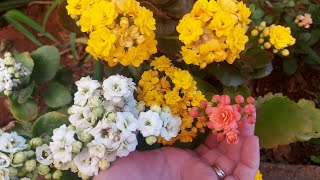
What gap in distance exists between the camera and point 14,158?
1069mm

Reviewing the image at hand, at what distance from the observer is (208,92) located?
4.72ft

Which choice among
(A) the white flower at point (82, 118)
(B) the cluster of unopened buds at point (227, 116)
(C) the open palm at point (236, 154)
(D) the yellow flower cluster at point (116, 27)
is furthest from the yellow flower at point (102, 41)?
(C) the open palm at point (236, 154)

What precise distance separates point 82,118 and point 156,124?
0.50 feet

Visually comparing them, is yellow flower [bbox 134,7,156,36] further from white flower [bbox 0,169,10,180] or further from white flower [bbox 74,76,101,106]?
white flower [bbox 0,169,10,180]

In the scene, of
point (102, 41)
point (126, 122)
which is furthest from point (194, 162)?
point (102, 41)

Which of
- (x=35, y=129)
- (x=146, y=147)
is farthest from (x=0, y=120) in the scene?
(x=146, y=147)

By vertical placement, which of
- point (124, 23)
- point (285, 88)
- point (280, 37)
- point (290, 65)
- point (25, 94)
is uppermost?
point (124, 23)

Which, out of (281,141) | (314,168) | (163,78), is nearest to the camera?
(163,78)

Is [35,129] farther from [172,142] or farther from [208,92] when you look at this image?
[208,92]

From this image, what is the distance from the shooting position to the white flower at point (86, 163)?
1.07 meters

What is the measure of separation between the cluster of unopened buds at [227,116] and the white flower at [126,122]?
0.58ft

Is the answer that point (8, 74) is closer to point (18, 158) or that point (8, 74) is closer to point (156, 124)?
point (18, 158)

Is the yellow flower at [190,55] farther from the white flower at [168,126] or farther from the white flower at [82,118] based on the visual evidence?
the white flower at [82,118]

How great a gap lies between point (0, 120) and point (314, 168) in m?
1.17
